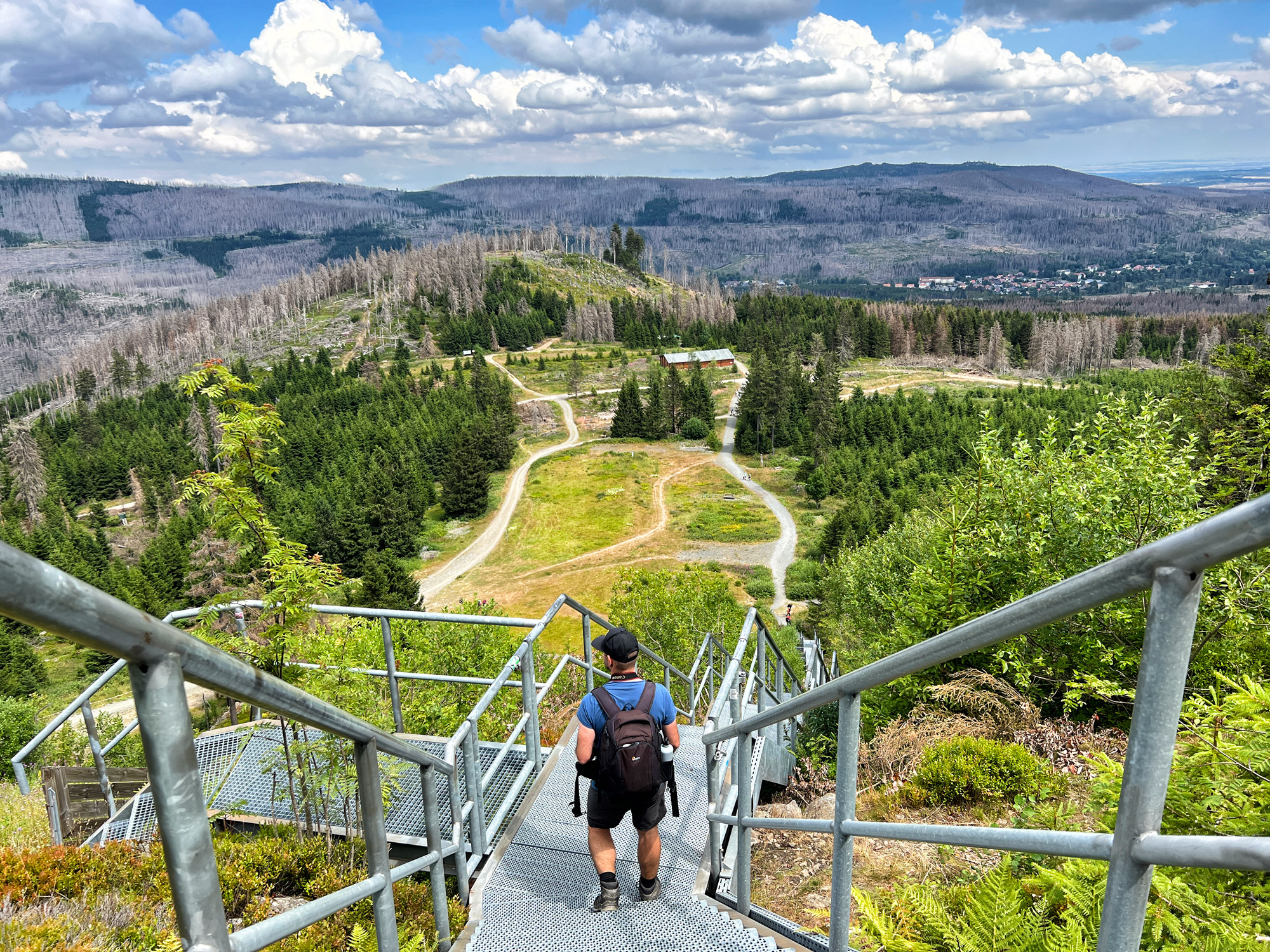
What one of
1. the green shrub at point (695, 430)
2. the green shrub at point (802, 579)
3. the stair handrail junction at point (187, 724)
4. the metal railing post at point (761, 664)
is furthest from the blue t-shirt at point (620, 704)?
the green shrub at point (695, 430)

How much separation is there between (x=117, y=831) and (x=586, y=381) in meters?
109

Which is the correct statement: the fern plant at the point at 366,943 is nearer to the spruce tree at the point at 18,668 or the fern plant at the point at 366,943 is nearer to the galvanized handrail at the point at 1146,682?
the galvanized handrail at the point at 1146,682

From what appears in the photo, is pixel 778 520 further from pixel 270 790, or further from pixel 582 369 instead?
pixel 582 369

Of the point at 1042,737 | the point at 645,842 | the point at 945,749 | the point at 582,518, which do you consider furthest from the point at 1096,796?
the point at 582,518

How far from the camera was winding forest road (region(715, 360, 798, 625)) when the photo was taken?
49781mm

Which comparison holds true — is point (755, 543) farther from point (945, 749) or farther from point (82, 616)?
point (82, 616)

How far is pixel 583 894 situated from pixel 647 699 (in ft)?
5.24

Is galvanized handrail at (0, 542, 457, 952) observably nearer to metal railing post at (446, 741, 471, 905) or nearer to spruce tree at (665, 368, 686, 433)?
metal railing post at (446, 741, 471, 905)

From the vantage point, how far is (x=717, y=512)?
6512 centimetres

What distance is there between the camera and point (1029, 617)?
1.79 meters

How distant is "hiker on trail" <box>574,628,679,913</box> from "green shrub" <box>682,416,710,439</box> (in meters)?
86.2

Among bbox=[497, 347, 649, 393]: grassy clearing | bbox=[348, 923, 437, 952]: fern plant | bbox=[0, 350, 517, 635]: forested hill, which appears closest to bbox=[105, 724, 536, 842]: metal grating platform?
Answer: bbox=[348, 923, 437, 952]: fern plant

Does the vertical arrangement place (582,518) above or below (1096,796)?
below

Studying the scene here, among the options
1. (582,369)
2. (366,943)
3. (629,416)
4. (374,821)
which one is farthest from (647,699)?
(582,369)
